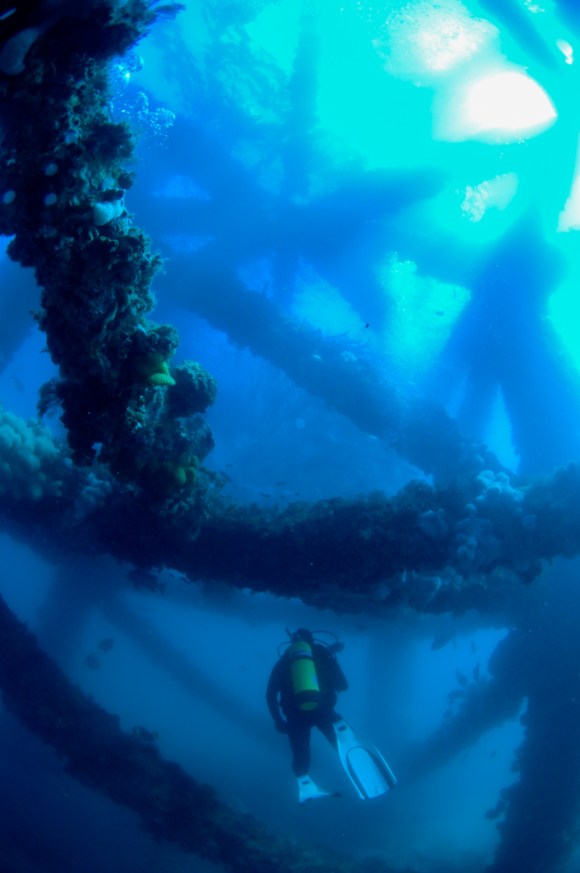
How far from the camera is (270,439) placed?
1040 inches

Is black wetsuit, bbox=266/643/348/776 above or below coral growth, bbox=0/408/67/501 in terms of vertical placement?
below

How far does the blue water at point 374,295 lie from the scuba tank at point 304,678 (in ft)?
13.4

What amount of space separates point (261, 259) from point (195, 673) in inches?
677

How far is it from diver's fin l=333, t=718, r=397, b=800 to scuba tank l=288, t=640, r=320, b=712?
768mm

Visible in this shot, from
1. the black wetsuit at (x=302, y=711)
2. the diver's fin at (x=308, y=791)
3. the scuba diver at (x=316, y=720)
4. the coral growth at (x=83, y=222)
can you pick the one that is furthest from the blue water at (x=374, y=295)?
the coral growth at (x=83, y=222)

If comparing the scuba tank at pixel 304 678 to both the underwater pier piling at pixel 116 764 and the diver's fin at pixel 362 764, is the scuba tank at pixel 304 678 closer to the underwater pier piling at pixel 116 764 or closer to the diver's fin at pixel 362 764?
the diver's fin at pixel 362 764

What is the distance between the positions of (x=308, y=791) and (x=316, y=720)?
986mm

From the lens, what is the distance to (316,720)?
839cm

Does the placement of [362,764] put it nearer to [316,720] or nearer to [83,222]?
[316,720]

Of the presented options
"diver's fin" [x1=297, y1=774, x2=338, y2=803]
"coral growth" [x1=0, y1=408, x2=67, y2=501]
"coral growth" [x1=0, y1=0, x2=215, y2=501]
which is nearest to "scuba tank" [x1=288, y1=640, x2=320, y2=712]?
"diver's fin" [x1=297, y1=774, x2=338, y2=803]

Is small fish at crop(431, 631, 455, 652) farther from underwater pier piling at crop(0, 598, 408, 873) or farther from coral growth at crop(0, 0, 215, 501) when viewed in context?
coral growth at crop(0, 0, 215, 501)

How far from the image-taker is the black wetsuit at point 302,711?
8328 mm

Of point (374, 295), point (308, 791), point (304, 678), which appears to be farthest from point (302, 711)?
point (374, 295)

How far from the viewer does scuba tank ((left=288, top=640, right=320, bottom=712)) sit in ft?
26.6
